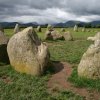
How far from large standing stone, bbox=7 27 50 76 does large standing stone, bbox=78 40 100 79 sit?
216 cm

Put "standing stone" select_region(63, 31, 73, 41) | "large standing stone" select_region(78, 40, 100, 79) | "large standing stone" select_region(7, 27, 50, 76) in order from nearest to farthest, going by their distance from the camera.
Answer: "large standing stone" select_region(78, 40, 100, 79)
"large standing stone" select_region(7, 27, 50, 76)
"standing stone" select_region(63, 31, 73, 41)

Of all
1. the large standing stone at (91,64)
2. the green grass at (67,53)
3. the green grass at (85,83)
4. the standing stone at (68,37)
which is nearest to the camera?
the green grass at (85,83)

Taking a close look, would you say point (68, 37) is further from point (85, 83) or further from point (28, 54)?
point (85, 83)

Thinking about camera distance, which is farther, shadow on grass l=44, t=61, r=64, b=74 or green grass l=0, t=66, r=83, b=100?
shadow on grass l=44, t=61, r=64, b=74

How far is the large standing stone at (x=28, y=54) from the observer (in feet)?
48.3

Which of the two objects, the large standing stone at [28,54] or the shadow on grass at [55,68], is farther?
the shadow on grass at [55,68]

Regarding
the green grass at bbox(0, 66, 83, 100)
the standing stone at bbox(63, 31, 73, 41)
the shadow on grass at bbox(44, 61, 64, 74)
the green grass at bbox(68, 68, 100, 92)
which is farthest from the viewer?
the standing stone at bbox(63, 31, 73, 41)

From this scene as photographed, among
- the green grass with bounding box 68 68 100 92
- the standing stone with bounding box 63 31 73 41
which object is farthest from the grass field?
the standing stone with bounding box 63 31 73 41

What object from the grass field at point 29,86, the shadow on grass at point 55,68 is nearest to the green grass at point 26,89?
the grass field at point 29,86

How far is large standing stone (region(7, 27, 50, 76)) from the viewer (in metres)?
14.7

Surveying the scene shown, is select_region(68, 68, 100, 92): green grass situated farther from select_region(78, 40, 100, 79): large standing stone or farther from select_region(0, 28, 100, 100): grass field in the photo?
select_region(78, 40, 100, 79): large standing stone

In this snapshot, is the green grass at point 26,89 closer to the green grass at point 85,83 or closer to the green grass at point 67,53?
the green grass at point 85,83

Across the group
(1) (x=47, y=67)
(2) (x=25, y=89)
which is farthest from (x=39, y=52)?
(2) (x=25, y=89)

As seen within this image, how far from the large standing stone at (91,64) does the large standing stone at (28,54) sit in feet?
7.08
